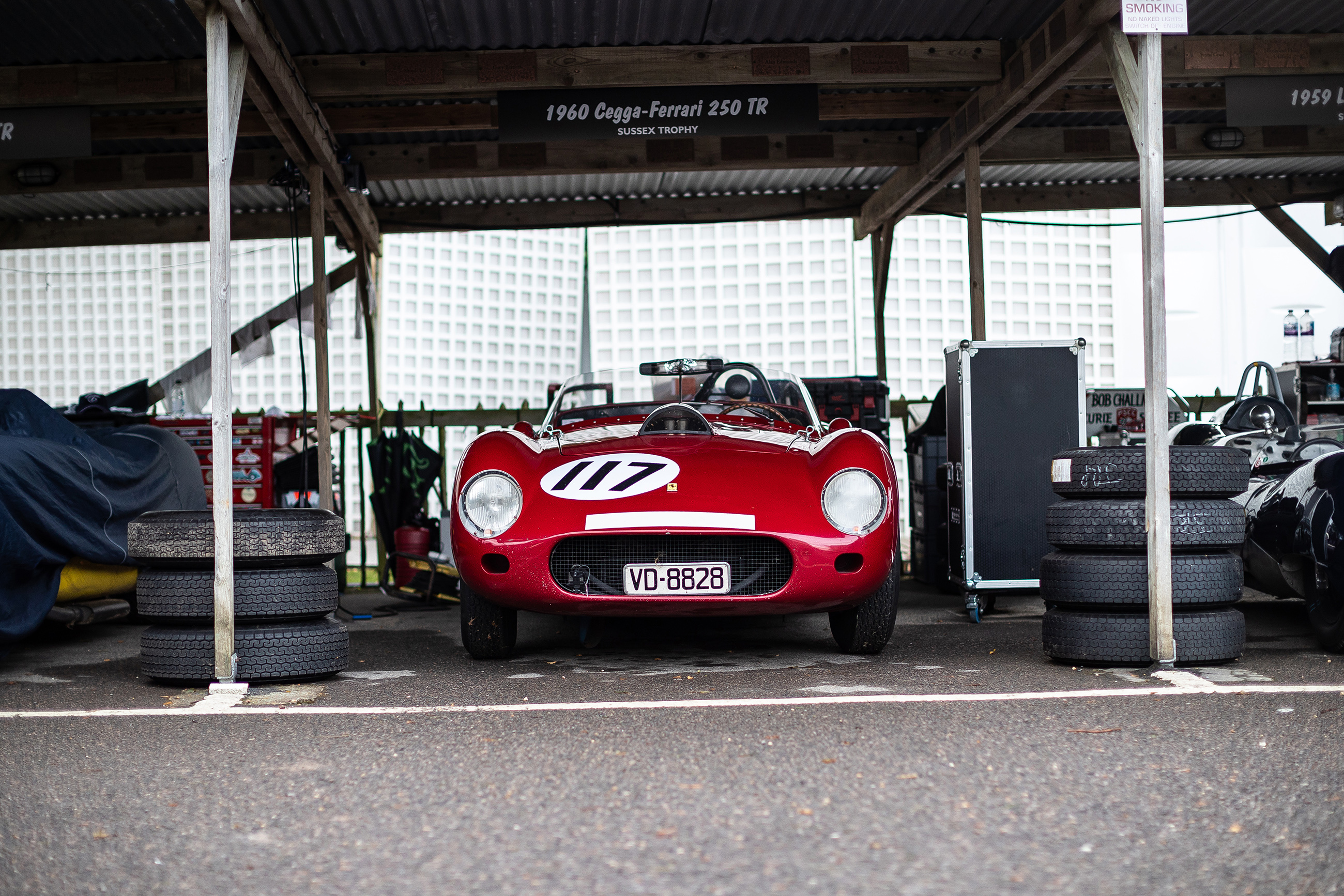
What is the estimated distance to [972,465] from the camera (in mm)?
6047

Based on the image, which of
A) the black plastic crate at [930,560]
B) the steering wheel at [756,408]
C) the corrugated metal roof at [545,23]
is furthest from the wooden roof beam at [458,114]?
the steering wheel at [756,408]

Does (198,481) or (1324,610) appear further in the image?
(198,481)

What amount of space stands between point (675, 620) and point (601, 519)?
6.73 feet

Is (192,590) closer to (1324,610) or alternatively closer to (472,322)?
(1324,610)

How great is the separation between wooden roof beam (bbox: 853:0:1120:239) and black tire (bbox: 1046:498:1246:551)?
7.13 ft

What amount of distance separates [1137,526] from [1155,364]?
2.07 ft

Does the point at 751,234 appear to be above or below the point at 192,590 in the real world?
above

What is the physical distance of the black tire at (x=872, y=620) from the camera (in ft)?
14.4

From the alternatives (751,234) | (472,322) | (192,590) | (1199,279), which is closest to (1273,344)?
(1199,279)

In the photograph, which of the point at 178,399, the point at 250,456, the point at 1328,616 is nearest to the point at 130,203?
the point at 178,399

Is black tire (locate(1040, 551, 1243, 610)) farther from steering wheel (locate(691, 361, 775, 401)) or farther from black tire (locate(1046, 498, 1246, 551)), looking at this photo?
steering wheel (locate(691, 361, 775, 401))

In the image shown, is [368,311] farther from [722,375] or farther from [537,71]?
[722,375]

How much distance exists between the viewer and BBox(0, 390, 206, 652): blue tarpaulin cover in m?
4.68

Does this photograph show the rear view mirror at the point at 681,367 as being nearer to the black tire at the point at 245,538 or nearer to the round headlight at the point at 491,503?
the round headlight at the point at 491,503
